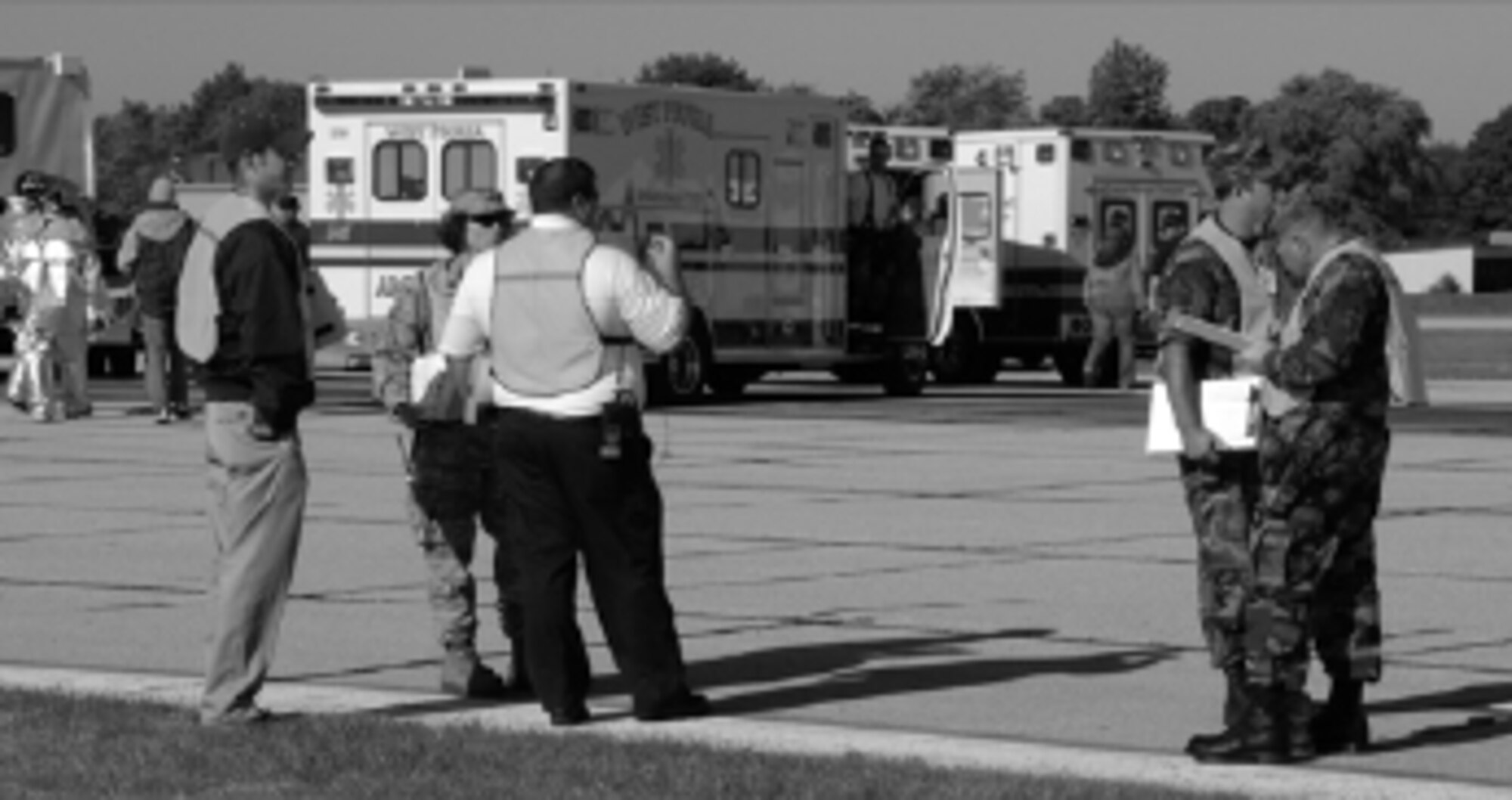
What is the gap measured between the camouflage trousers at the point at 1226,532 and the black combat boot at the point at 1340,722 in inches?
12.9

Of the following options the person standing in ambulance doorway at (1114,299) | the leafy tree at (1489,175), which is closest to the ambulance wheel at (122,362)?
the person standing in ambulance doorway at (1114,299)

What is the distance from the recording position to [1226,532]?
357 inches

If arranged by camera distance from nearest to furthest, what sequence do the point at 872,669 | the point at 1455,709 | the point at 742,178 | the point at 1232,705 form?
the point at 1232,705 → the point at 1455,709 → the point at 872,669 → the point at 742,178

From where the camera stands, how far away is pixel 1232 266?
9.16 metres

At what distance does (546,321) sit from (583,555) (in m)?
0.75

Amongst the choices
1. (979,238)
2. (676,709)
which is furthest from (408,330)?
(979,238)

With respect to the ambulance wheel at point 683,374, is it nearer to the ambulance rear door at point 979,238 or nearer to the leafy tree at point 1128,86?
the ambulance rear door at point 979,238

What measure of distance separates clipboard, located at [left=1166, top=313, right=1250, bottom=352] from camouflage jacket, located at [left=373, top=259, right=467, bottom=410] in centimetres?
264

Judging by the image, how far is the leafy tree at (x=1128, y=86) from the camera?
125500 mm

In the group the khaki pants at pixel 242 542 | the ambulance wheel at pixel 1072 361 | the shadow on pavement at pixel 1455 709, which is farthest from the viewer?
the ambulance wheel at pixel 1072 361

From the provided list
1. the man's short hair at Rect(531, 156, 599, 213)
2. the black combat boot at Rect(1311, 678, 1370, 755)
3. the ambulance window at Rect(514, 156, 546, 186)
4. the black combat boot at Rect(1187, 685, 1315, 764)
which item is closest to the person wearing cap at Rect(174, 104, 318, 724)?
the man's short hair at Rect(531, 156, 599, 213)

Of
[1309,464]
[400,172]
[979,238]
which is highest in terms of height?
[400,172]

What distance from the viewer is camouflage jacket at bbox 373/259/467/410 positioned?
34.6ft

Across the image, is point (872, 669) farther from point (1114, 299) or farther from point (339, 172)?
point (1114, 299)
